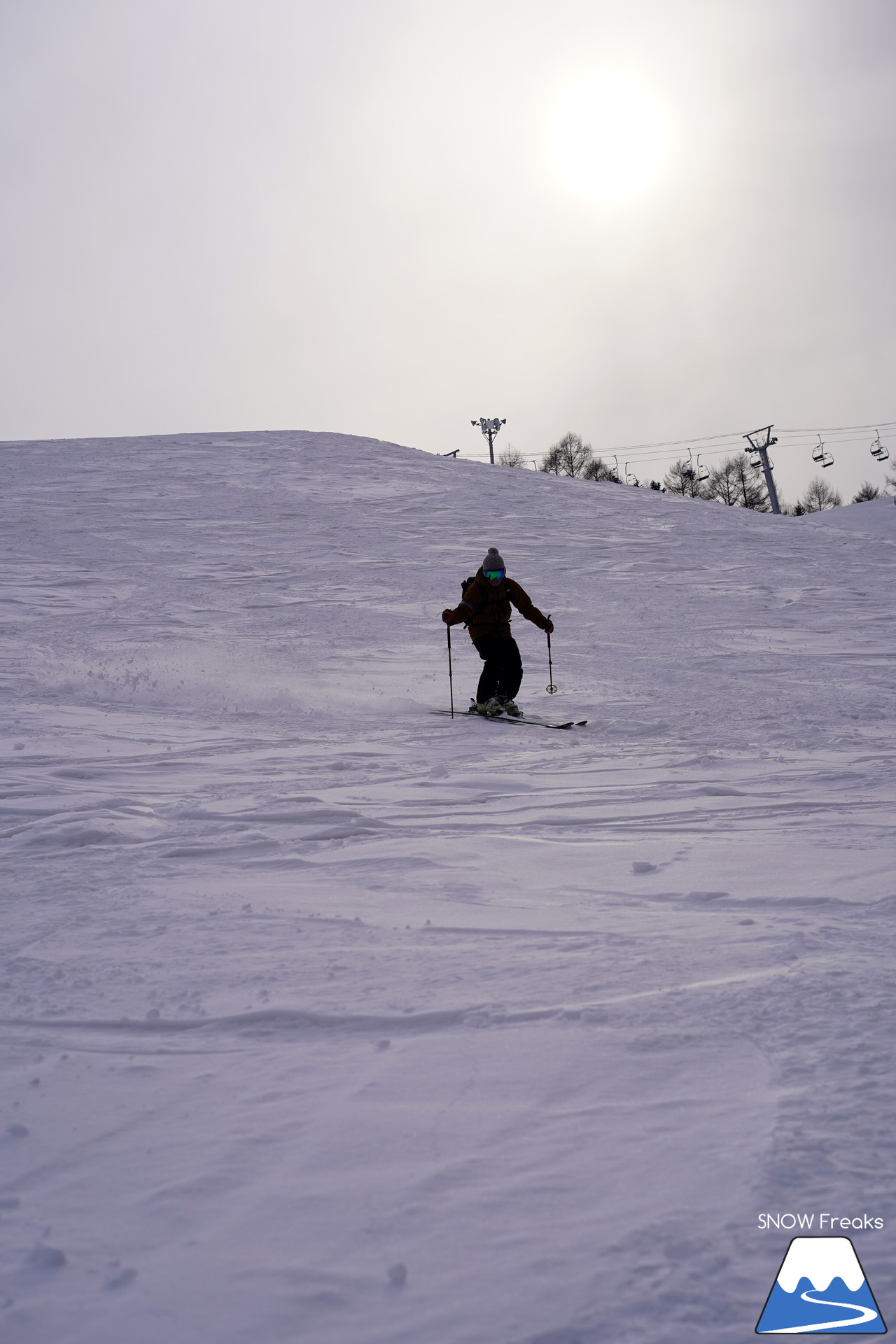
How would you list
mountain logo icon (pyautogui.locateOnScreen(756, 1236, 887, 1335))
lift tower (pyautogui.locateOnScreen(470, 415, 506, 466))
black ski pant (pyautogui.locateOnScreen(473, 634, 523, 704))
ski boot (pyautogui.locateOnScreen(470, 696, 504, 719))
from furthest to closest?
lift tower (pyautogui.locateOnScreen(470, 415, 506, 466)) < black ski pant (pyautogui.locateOnScreen(473, 634, 523, 704)) < ski boot (pyautogui.locateOnScreen(470, 696, 504, 719)) < mountain logo icon (pyautogui.locateOnScreen(756, 1236, 887, 1335))

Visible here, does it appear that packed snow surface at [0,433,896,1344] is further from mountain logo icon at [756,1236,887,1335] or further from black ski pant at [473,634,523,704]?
black ski pant at [473,634,523,704]

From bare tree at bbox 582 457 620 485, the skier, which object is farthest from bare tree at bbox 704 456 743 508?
the skier

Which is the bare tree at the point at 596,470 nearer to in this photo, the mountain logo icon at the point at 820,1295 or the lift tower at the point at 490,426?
the lift tower at the point at 490,426

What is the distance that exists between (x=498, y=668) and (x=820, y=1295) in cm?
786

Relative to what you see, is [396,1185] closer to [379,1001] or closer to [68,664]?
[379,1001]

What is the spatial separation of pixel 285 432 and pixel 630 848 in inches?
1157

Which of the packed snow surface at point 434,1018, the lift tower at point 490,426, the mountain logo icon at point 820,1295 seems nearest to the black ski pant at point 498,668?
the packed snow surface at point 434,1018

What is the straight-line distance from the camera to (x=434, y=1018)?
2906mm

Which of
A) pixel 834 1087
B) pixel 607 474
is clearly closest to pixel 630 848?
pixel 834 1087

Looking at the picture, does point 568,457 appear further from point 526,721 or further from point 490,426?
point 526,721

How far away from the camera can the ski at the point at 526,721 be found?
8.73 m

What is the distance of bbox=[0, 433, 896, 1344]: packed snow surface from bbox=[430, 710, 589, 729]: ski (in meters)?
0.15

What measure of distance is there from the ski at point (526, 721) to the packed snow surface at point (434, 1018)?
152 millimetres

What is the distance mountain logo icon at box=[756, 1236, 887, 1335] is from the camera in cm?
186
